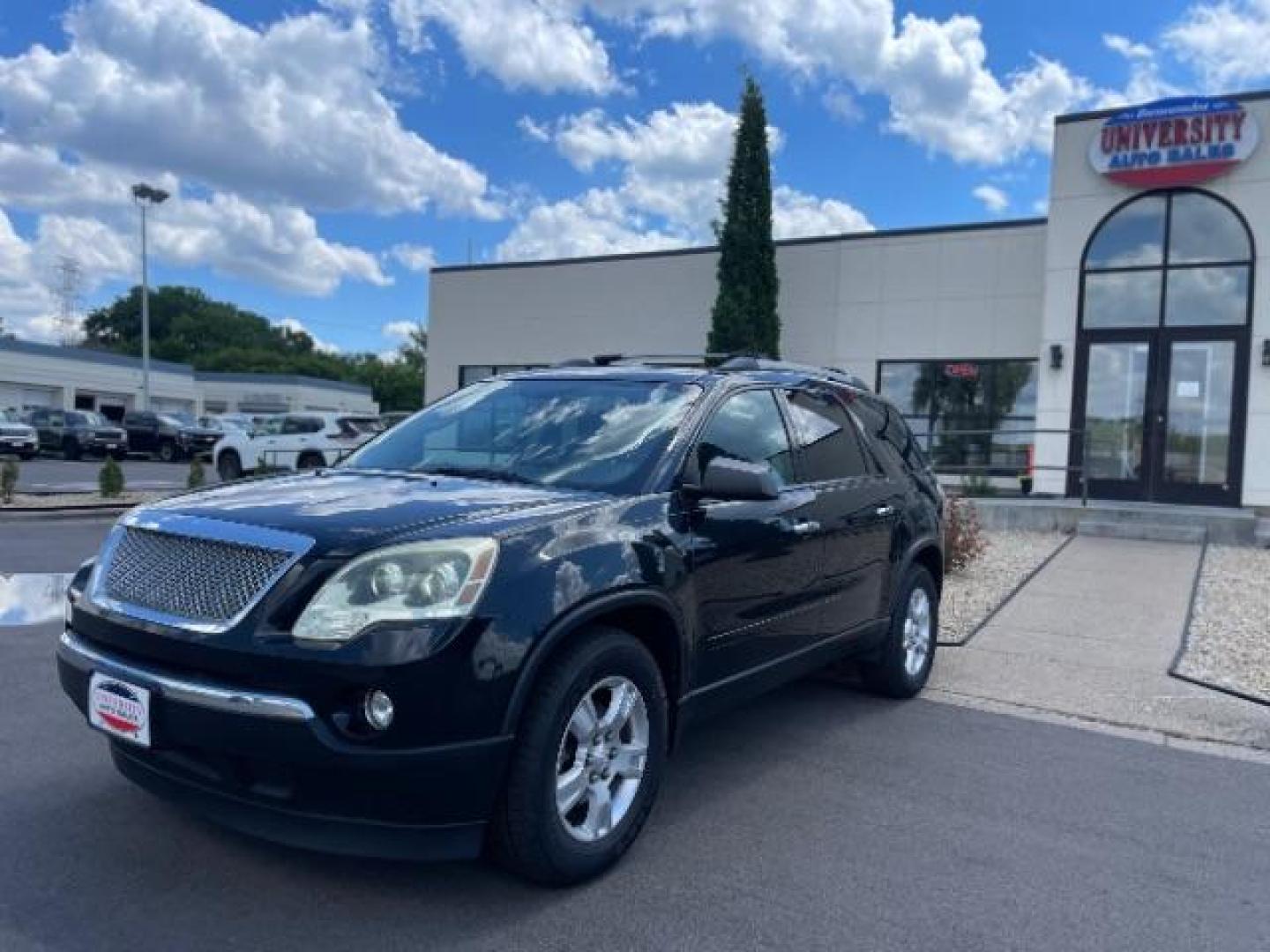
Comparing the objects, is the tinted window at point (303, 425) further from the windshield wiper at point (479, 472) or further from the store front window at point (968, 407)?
the windshield wiper at point (479, 472)

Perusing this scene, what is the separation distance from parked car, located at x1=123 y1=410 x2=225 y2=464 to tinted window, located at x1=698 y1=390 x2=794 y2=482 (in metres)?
32.4

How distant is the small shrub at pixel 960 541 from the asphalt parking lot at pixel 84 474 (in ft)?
40.7

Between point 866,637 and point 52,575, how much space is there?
7195 mm

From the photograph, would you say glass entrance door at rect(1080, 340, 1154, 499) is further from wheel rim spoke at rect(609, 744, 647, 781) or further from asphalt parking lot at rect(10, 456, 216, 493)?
asphalt parking lot at rect(10, 456, 216, 493)

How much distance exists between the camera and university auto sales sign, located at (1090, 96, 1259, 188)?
14055mm

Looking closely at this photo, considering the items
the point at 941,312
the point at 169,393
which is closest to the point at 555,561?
the point at 941,312

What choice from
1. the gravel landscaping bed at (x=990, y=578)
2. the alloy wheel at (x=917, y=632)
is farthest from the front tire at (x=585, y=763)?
the gravel landscaping bed at (x=990, y=578)

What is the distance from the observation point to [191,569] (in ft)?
10.5

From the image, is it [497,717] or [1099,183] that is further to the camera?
[1099,183]

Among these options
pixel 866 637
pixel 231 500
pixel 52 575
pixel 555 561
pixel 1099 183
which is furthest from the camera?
pixel 1099 183

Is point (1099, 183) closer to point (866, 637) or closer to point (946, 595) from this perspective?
point (946, 595)

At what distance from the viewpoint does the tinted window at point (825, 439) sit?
16.0 ft

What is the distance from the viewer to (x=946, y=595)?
9.02 meters

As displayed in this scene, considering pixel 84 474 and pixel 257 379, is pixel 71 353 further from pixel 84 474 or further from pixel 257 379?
pixel 84 474
